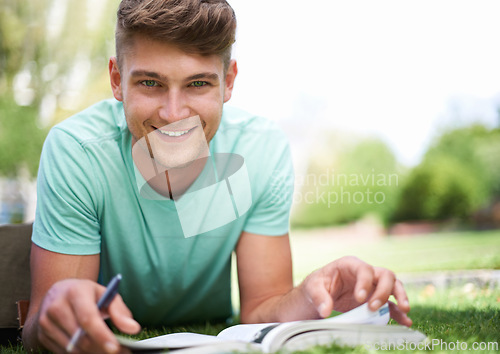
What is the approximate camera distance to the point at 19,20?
46.8 ft

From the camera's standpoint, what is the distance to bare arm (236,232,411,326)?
1.42 meters

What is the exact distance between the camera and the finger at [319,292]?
140cm

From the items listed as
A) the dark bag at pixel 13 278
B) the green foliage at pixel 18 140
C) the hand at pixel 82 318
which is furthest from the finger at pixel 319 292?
the green foliage at pixel 18 140

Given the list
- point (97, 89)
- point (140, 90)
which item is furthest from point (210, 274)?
point (97, 89)

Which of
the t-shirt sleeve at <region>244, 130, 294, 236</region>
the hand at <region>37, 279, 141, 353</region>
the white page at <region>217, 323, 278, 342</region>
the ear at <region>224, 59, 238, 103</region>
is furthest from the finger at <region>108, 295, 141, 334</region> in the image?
the ear at <region>224, 59, 238, 103</region>

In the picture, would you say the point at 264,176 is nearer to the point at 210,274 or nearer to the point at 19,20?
the point at 210,274

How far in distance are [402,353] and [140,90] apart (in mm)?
1238

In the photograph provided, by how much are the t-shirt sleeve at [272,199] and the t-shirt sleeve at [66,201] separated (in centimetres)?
66

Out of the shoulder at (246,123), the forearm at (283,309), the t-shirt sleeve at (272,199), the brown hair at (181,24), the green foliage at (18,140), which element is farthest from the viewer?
the green foliage at (18,140)

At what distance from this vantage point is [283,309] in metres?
1.80

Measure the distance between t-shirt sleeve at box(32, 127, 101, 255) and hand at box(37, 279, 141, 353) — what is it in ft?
1.99

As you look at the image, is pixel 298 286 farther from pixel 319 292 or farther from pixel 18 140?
pixel 18 140

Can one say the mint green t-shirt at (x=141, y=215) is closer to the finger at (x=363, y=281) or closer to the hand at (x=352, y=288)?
the hand at (x=352, y=288)

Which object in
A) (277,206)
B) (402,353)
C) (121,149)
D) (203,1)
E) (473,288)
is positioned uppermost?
(203,1)
